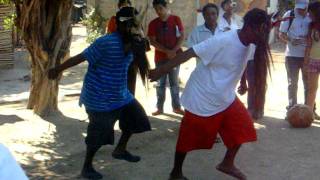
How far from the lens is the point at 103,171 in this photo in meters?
5.23

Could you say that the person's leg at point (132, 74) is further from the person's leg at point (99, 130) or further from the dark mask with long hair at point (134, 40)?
the person's leg at point (99, 130)

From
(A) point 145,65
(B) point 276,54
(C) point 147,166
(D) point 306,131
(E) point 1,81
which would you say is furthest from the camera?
(B) point 276,54

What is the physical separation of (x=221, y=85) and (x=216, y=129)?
36cm

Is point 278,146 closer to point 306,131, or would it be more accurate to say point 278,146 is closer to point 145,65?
point 306,131

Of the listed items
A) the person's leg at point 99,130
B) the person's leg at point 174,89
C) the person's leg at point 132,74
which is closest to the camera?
the person's leg at point 99,130

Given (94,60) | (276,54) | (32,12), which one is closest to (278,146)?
(94,60)

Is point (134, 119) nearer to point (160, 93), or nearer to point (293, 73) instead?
point (160, 93)

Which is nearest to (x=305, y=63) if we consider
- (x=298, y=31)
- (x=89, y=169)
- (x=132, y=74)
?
(x=298, y=31)

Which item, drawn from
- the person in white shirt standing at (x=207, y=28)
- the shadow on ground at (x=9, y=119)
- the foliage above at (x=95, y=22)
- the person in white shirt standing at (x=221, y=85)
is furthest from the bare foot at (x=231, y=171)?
the foliage above at (x=95, y=22)

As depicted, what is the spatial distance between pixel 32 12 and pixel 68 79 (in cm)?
515

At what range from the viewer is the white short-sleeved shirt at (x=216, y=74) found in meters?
4.39

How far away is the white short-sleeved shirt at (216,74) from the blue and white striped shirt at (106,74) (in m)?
0.57

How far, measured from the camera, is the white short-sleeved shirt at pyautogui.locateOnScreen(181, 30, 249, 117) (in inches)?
173

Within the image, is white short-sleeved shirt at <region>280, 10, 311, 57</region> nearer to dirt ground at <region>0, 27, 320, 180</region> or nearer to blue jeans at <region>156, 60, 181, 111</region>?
dirt ground at <region>0, 27, 320, 180</region>
